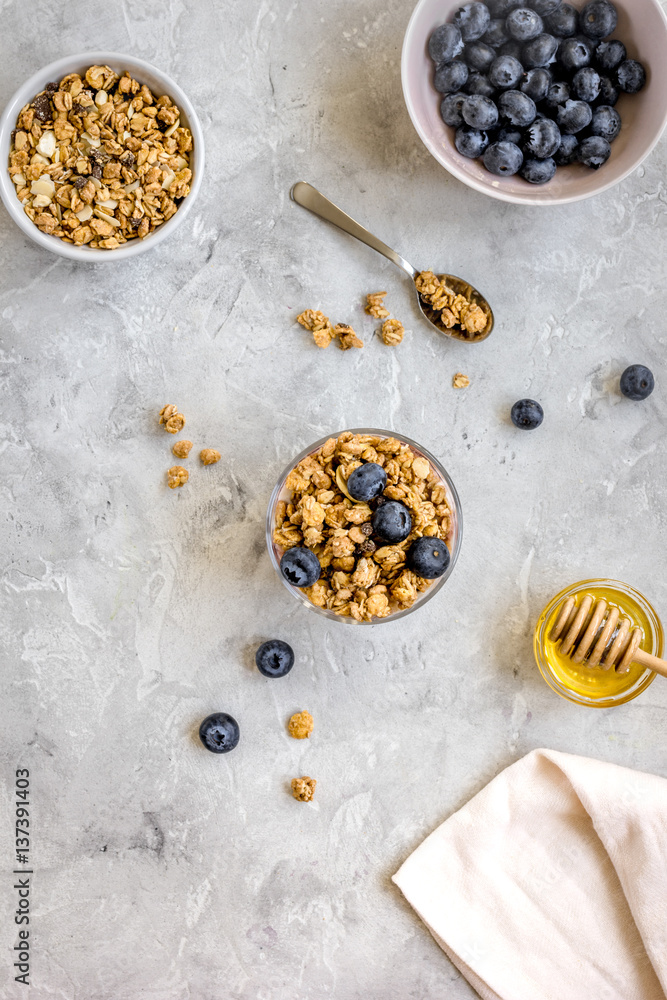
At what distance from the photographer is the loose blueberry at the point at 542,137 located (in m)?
1.28

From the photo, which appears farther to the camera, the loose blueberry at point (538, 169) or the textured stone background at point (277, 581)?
the textured stone background at point (277, 581)

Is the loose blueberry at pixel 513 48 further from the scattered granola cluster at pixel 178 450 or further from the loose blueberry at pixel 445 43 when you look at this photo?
the scattered granola cluster at pixel 178 450

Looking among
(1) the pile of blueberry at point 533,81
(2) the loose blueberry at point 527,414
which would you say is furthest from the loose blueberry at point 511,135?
(2) the loose blueberry at point 527,414

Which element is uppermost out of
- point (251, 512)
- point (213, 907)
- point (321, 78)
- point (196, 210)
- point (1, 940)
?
point (321, 78)

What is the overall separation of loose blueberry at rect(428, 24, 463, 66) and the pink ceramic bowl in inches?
0.8

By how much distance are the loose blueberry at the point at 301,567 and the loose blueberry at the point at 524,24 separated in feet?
3.08

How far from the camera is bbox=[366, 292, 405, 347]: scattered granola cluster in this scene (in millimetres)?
1438

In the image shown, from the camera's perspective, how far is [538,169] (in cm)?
130

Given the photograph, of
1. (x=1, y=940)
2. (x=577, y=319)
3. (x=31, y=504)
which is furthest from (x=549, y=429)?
(x=1, y=940)

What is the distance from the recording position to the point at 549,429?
4.85 ft

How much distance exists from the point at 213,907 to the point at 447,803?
Answer: 0.51 m

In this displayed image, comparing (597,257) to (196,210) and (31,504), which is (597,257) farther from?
(31,504)

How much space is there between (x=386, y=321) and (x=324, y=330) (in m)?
0.12

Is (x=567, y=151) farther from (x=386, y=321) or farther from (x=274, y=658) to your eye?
(x=274, y=658)
